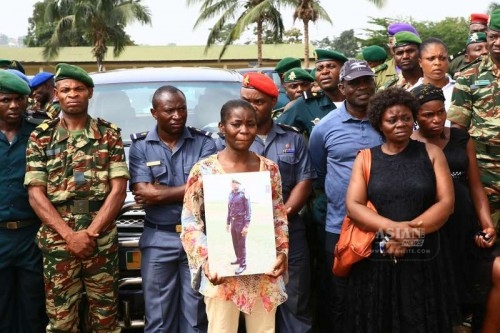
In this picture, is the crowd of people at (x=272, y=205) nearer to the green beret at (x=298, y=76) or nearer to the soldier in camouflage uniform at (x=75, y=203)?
the soldier in camouflage uniform at (x=75, y=203)

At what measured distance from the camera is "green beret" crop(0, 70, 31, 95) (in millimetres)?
3758

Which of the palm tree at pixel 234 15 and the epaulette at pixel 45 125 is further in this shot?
the palm tree at pixel 234 15

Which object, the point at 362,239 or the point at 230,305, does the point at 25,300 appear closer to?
the point at 230,305

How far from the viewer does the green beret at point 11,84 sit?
3758 mm

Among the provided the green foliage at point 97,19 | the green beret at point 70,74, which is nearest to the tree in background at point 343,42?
the green foliage at point 97,19

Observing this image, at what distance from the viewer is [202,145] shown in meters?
3.85

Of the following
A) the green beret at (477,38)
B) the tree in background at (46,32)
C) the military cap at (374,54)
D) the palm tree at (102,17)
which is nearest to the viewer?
the green beret at (477,38)

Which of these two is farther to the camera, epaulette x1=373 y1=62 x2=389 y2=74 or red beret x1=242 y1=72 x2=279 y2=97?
epaulette x1=373 y1=62 x2=389 y2=74

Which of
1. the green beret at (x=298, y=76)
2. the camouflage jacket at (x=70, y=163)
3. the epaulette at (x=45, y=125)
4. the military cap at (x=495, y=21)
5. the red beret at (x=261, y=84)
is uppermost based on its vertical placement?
the green beret at (x=298, y=76)

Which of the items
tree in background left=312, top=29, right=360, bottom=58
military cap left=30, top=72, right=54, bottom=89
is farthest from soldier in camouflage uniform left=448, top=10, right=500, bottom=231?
tree in background left=312, top=29, right=360, bottom=58

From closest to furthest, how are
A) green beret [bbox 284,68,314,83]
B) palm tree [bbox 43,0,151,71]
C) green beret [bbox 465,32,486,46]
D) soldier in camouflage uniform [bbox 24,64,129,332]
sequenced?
soldier in camouflage uniform [bbox 24,64,129,332]
green beret [bbox 284,68,314,83]
green beret [bbox 465,32,486,46]
palm tree [bbox 43,0,151,71]

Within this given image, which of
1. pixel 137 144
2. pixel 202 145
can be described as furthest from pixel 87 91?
pixel 202 145

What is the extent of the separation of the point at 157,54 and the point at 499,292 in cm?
3195

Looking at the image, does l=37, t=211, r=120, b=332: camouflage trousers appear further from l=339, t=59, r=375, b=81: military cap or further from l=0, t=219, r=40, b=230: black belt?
l=339, t=59, r=375, b=81: military cap
